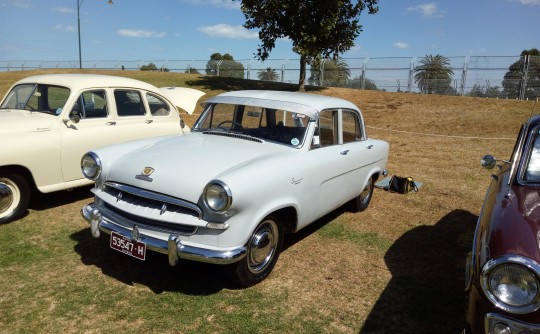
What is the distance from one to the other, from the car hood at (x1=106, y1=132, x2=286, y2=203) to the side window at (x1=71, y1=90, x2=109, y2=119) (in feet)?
6.17

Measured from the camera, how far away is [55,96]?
575cm

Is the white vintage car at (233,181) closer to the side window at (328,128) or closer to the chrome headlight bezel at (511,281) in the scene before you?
the side window at (328,128)

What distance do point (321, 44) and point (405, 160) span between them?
45.2ft

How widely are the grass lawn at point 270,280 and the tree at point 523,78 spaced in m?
19.5

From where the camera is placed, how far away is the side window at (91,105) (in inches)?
223

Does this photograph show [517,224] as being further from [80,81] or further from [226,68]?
A: [226,68]

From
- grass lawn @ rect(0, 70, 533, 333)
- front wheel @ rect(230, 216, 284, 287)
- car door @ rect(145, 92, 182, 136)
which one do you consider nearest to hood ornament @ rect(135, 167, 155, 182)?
grass lawn @ rect(0, 70, 533, 333)

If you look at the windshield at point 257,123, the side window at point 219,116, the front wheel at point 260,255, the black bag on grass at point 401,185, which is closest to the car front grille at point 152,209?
the front wheel at point 260,255

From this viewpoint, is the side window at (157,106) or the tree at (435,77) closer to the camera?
the side window at (157,106)

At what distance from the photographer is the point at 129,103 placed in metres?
6.27

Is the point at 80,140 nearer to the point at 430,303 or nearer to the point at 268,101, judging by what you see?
the point at 268,101

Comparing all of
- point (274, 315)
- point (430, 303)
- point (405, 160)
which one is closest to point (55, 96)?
point (274, 315)

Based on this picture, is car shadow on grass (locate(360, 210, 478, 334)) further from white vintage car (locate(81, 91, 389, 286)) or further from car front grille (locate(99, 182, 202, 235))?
car front grille (locate(99, 182, 202, 235))

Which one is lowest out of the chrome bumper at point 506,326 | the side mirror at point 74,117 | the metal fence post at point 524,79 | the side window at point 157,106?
the chrome bumper at point 506,326
